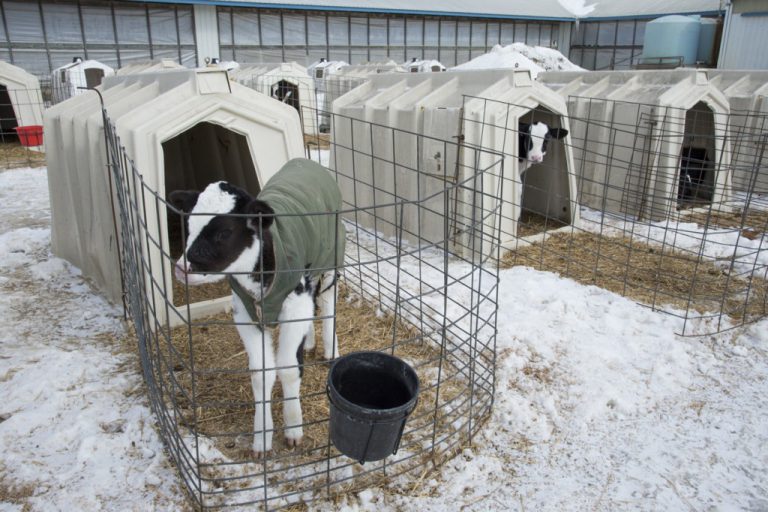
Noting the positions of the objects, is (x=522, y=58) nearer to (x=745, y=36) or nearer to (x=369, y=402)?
(x=745, y=36)

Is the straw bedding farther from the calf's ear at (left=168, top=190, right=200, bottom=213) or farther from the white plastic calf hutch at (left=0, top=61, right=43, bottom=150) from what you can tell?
the white plastic calf hutch at (left=0, top=61, right=43, bottom=150)

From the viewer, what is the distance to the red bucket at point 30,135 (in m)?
12.6

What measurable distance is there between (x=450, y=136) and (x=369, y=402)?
402cm

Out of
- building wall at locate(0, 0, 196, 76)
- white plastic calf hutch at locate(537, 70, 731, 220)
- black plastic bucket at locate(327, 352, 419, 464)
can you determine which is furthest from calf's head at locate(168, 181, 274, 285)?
building wall at locate(0, 0, 196, 76)

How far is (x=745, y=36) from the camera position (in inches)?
891

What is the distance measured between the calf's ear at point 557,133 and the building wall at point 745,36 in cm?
1934

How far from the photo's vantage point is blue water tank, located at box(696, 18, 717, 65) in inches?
1076

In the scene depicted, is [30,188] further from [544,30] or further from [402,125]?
[544,30]

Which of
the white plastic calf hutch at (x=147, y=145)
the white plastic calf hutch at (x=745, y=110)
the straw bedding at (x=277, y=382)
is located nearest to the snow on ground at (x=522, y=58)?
the white plastic calf hutch at (x=745, y=110)

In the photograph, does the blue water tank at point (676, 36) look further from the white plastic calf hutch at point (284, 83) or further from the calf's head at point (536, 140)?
the calf's head at point (536, 140)

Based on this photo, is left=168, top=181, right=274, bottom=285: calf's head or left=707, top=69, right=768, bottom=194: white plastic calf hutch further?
left=707, top=69, right=768, bottom=194: white plastic calf hutch

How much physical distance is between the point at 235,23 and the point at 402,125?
19646 mm

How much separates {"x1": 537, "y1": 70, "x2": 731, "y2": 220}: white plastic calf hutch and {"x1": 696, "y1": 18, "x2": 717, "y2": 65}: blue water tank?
2119cm

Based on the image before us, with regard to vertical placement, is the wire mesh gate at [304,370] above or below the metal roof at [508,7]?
below
